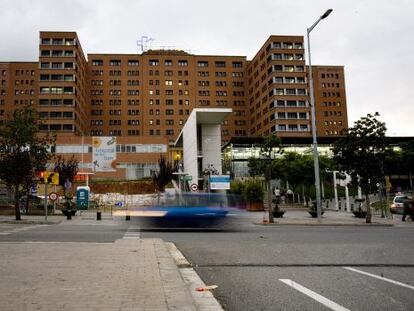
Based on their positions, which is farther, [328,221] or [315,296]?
[328,221]

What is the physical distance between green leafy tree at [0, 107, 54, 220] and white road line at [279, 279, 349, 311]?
22678 millimetres

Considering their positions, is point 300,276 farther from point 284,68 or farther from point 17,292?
point 284,68

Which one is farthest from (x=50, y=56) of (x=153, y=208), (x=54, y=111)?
(x=153, y=208)

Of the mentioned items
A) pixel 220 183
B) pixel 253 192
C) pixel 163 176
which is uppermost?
pixel 163 176

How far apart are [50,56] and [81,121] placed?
56.8 ft

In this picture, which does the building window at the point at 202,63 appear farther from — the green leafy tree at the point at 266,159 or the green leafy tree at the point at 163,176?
the green leafy tree at the point at 266,159

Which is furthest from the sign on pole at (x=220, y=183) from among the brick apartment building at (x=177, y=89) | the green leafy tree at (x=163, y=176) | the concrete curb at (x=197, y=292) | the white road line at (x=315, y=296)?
the brick apartment building at (x=177, y=89)

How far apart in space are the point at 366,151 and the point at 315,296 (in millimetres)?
22235

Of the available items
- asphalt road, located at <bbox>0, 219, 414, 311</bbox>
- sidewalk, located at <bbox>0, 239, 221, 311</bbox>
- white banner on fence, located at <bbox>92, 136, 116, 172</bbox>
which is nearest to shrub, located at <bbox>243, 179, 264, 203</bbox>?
white banner on fence, located at <bbox>92, 136, 116, 172</bbox>

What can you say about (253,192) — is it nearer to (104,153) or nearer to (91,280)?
(104,153)

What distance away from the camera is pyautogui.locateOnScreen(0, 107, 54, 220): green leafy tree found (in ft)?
85.6

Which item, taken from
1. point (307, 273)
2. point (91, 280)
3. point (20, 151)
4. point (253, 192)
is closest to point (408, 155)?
point (253, 192)

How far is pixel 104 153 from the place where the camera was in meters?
44.8

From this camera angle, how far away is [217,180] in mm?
32906
